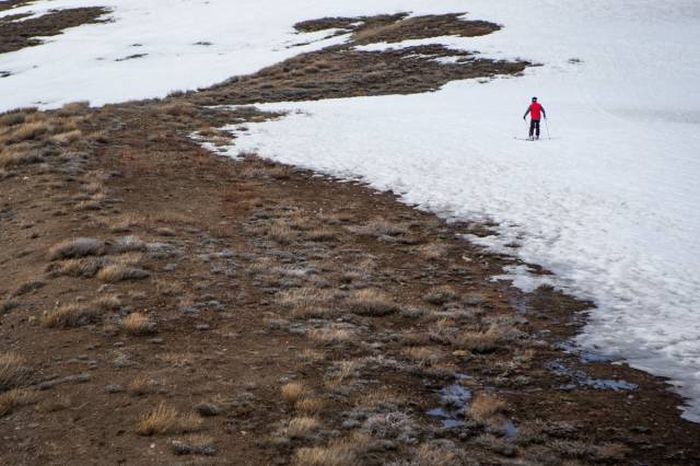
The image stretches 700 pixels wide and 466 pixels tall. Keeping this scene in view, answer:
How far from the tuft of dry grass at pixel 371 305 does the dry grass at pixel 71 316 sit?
4.11m

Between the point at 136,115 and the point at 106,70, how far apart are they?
60.3ft

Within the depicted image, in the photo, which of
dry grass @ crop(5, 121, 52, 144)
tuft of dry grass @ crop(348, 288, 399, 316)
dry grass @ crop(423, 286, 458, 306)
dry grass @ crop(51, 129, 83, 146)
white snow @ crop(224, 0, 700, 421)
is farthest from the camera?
dry grass @ crop(5, 121, 52, 144)

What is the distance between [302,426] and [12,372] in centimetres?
382

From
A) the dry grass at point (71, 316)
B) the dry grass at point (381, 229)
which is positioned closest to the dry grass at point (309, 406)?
the dry grass at point (71, 316)

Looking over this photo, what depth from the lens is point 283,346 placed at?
971 centimetres

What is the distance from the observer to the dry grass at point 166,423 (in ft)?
23.8

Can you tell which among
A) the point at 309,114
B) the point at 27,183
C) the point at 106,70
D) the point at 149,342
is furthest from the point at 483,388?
the point at 106,70

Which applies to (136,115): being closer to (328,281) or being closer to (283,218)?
(283,218)

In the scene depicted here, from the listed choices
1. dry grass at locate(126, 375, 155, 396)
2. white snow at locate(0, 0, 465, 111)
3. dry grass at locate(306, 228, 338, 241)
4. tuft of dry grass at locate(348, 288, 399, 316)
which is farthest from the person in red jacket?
white snow at locate(0, 0, 465, 111)

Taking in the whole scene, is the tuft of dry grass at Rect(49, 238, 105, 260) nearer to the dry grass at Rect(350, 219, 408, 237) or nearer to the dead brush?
the dead brush

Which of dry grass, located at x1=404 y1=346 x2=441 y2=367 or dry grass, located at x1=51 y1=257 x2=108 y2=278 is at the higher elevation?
dry grass, located at x1=51 y1=257 x2=108 y2=278

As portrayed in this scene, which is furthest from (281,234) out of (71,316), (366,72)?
(366,72)

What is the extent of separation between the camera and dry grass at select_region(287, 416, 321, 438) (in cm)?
735

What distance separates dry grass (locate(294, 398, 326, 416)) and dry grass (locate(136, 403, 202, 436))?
1.17 metres
